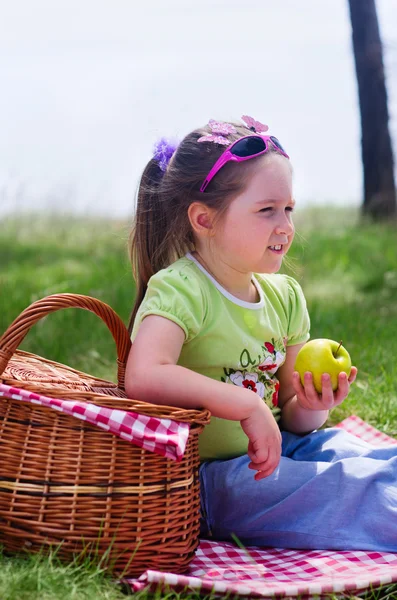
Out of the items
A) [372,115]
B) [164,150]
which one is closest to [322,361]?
[164,150]

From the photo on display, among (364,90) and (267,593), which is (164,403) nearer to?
(267,593)

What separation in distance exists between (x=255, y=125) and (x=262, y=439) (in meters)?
1.11

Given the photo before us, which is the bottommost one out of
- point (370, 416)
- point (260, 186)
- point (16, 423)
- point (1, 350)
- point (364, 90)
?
point (370, 416)

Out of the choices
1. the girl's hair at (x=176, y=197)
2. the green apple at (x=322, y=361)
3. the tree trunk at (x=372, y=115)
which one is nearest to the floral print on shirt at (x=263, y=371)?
the green apple at (x=322, y=361)

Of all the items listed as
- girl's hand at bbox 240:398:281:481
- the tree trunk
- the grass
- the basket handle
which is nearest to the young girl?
girl's hand at bbox 240:398:281:481

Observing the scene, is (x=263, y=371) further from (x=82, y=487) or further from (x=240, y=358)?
(x=82, y=487)

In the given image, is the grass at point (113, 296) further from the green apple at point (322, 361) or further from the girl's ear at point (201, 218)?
the green apple at point (322, 361)

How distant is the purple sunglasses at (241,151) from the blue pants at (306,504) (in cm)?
90

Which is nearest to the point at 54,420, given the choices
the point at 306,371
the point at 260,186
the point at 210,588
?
the point at 210,588

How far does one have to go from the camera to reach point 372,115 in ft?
26.9

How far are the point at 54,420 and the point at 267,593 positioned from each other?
0.69 m

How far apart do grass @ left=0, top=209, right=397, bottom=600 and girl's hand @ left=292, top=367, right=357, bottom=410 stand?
544 millimetres

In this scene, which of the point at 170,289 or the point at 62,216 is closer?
the point at 170,289

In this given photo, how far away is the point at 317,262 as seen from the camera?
638 cm
